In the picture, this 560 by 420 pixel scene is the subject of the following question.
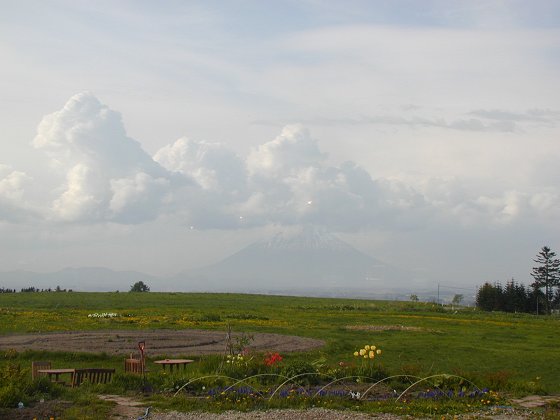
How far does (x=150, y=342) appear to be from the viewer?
3294 centimetres

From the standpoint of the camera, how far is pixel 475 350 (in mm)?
32938

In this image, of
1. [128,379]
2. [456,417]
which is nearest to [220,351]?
[128,379]

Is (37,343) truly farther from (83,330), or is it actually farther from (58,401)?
(58,401)

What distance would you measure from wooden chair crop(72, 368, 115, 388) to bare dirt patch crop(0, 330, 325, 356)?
8.35m

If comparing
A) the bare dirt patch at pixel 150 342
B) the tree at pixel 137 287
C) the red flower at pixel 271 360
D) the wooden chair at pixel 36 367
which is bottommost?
the bare dirt patch at pixel 150 342

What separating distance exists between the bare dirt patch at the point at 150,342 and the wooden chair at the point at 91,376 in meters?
8.35

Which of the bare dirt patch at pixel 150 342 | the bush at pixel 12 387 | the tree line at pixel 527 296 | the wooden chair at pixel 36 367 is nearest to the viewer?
the bush at pixel 12 387

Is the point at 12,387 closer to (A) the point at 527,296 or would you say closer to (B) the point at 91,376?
(B) the point at 91,376

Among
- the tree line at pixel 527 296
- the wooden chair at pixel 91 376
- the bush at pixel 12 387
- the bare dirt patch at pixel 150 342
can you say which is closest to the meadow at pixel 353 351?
the bush at pixel 12 387

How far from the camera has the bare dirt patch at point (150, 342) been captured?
29.5m

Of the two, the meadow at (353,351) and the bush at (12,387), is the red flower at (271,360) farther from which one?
the bush at (12,387)

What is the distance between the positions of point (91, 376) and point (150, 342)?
531 inches

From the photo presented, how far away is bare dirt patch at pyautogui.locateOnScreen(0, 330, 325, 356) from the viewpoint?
29.5 metres

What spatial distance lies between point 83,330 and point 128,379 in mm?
20879
